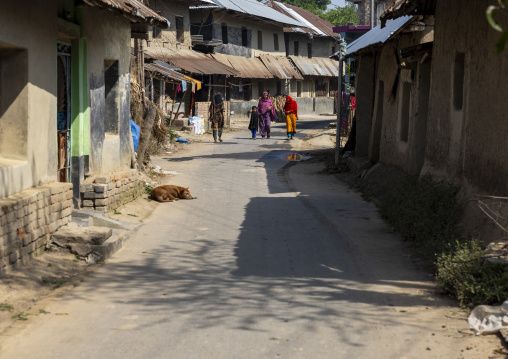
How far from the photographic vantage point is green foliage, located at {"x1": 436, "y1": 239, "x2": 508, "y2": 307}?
547 cm

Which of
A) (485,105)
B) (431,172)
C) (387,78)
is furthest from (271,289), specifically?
(387,78)

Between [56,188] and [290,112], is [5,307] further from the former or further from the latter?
[290,112]

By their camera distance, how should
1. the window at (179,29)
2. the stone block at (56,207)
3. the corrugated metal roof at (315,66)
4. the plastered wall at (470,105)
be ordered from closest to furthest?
the plastered wall at (470,105) < the stone block at (56,207) < the window at (179,29) < the corrugated metal roof at (315,66)

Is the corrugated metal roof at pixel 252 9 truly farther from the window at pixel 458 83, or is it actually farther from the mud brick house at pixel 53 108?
the window at pixel 458 83

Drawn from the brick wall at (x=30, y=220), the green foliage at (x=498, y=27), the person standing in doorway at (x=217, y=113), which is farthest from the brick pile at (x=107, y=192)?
the person standing in doorway at (x=217, y=113)

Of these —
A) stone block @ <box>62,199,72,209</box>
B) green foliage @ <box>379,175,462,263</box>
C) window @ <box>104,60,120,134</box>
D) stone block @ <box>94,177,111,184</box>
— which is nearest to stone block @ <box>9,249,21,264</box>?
stone block @ <box>62,199,72,209</box>

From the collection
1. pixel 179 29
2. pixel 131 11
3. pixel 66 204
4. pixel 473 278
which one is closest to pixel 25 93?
pixel 66 204

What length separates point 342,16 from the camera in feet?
249

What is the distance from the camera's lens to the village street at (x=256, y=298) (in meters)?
4.81

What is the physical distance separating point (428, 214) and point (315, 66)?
4379 centimetres

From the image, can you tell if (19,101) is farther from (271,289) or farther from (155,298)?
(271,289)

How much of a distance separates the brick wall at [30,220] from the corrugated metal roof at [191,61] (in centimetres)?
2236

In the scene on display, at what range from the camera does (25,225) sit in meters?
7.14

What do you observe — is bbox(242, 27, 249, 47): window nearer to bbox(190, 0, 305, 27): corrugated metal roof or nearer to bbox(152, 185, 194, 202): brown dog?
bbox(190, 0, 305, 27): corrugated metal roof
